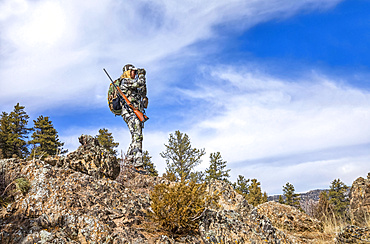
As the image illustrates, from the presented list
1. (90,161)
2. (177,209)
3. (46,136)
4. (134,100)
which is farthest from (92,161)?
(46,136)

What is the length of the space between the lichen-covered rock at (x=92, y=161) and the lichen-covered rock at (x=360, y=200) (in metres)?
8.44

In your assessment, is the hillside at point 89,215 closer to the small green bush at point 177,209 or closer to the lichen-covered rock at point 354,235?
the lichen-covered rock at point 354,235

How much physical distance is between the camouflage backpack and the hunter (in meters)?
0.27

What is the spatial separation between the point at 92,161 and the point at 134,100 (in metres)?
6.25

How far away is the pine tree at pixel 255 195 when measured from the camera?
2197cm

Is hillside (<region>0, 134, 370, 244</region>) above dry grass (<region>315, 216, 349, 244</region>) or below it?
above

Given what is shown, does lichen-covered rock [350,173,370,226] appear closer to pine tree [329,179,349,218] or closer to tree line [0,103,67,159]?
tree line [0,103,67,159]

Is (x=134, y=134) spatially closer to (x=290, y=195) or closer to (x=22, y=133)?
(x=22, y=133)

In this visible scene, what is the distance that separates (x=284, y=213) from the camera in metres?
10.1

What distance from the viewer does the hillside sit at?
206 inches

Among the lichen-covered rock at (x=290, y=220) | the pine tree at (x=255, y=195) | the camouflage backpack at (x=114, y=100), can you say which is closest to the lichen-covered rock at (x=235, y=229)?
the lichen-covered rock at (x=290, y=220)

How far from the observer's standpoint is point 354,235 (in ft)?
21.2

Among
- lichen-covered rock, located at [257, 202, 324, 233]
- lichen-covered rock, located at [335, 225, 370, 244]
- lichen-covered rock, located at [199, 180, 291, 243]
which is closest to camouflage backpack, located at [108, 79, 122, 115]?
lichen-covered rock, located at [257, 202, 324, 233]

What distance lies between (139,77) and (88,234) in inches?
377
